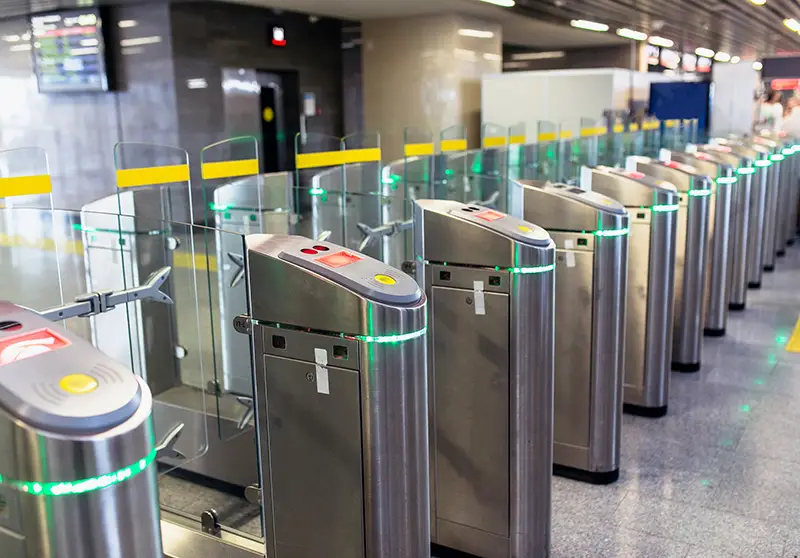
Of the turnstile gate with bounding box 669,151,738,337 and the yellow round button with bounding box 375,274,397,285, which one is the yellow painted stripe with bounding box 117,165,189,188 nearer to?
the yellow round button with bounding box 375,274,397,285

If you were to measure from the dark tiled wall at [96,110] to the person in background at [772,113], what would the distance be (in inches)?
321

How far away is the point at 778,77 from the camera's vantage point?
13.4m

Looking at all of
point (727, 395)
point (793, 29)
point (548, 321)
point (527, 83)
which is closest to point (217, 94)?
point (527, 83)

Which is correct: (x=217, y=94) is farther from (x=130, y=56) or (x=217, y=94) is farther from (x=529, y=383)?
(x=529, y=383)

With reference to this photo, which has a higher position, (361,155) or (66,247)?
(361,155)

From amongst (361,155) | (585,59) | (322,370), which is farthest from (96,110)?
(585,59)

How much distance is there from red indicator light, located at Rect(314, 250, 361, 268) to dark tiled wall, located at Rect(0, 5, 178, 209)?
265 inches

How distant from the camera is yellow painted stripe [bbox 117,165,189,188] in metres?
3.84

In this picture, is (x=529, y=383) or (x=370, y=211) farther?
(x=370, y=211)

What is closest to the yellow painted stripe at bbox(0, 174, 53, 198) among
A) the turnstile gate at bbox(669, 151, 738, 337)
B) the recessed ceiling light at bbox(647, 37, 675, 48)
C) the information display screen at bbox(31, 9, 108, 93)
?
the turnstile gate at bbox(669, 151, 738, 337)

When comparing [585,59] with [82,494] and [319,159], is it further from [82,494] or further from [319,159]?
[82,494]

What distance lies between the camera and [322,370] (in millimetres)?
1860

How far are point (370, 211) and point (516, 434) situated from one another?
1.82 metres

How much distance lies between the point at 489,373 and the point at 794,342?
3.32 metres
